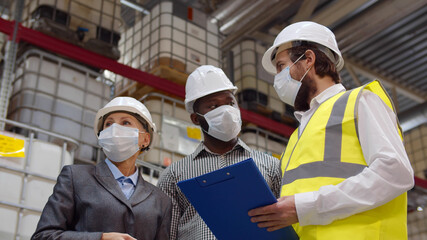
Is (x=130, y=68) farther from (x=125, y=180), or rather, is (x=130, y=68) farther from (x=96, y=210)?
(x=96, y=210)

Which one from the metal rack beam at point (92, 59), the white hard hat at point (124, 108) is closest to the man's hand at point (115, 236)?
the white hard hat at point (124, 108)

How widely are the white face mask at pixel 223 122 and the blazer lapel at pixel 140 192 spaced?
602 mm

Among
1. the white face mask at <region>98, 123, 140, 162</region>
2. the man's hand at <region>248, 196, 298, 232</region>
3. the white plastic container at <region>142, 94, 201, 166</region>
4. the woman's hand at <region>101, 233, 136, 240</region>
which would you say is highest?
the white plastic container at <region>142, 94, 201, 166</region>

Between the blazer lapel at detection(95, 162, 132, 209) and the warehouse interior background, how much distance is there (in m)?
1.38

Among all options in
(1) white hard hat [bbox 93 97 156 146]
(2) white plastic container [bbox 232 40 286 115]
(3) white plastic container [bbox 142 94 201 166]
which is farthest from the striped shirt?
(2) white plastic container [bbox 232 40 286 115]

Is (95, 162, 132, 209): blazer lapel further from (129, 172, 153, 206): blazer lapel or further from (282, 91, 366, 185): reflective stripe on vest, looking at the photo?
(282, 91, 366, 185): reflective stripe on vest

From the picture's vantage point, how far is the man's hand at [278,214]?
2.04 m

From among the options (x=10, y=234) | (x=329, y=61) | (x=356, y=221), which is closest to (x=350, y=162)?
(x=356, y=221)

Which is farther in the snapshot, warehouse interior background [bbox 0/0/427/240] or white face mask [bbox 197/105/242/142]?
warehouse interior background [bbox 0/0/427/240]

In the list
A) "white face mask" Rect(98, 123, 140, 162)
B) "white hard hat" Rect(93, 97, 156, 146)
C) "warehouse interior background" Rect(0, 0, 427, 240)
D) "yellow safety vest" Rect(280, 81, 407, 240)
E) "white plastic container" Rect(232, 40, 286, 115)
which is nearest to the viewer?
"yellow safety vest" Rect(280, 81, 407, 240)

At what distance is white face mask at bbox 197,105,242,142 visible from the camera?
11.0 ft

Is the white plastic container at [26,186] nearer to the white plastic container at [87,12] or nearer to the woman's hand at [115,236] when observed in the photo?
the woman's hand at [115,236]

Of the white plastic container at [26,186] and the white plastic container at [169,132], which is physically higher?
the white plastic container at [169,132]

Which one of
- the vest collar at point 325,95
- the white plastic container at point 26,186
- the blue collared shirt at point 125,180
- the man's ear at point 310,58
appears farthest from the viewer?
the white plastic container at point 26,186
